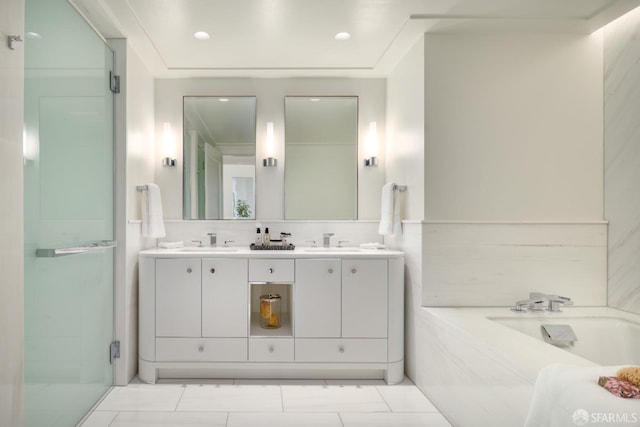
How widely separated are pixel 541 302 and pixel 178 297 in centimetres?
226

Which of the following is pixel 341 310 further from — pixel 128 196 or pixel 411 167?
pixel 128 196

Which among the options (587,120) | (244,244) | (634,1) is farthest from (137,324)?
(634,1)

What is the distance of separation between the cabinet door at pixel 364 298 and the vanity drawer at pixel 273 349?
1.27ft

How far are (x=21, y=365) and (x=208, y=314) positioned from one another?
1278 mm

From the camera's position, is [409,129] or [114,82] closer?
[114,82]

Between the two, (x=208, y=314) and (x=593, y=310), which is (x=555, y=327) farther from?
(x=208, y=314)

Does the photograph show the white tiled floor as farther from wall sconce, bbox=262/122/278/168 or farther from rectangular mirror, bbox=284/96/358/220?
Result: wall sconce, bbox=262/122/278/168

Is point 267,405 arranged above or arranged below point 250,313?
below

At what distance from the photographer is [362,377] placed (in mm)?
2883

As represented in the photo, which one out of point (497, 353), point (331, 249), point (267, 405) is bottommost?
point (267, 405)

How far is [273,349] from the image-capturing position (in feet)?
9.22

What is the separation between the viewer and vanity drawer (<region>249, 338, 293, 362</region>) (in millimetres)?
2805

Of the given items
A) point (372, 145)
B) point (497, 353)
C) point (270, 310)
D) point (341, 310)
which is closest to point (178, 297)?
point (270, 310)

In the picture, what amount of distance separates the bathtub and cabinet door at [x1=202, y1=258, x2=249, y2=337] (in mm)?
1171
